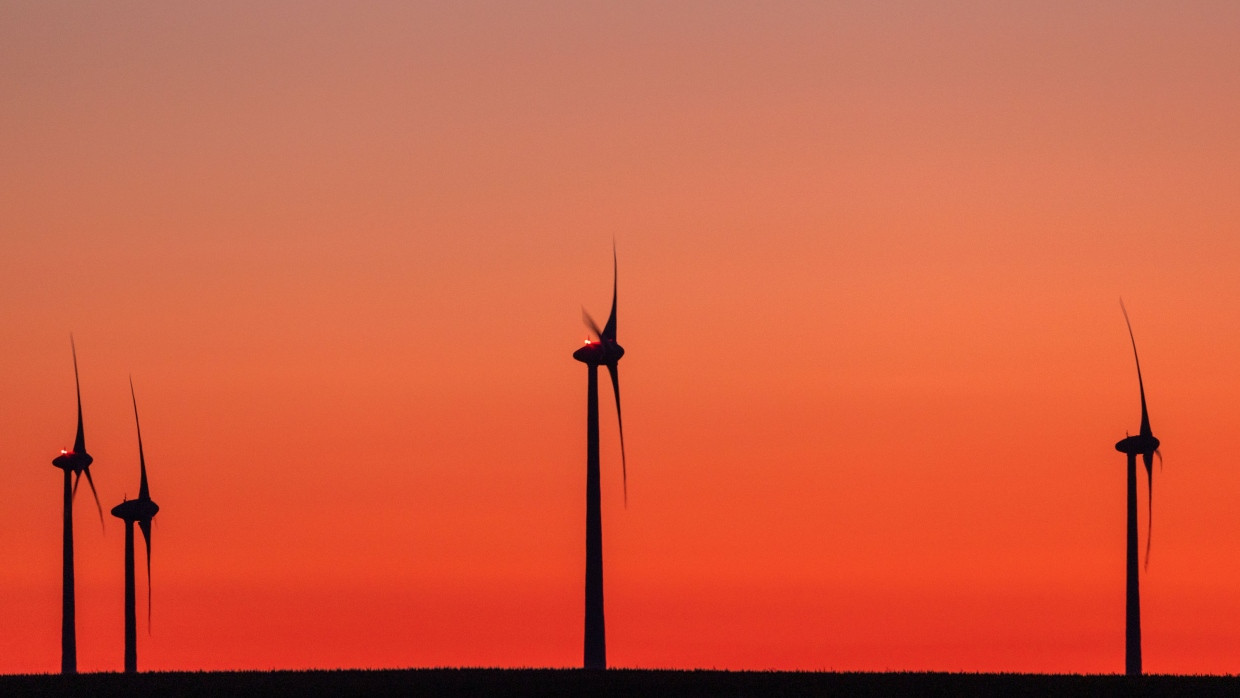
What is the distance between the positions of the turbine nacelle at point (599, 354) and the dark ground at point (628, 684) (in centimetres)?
1663

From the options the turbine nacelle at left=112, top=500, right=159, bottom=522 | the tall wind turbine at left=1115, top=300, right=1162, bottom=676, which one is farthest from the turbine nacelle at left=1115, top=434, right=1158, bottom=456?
the turbine nacelle at left=112, top=500, right=159, bottom=522

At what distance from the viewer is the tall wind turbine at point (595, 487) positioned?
11019 centimetres

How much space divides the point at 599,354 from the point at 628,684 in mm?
22404

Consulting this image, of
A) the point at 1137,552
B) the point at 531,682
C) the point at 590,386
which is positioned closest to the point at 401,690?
the point at 531,682

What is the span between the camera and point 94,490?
502 feet

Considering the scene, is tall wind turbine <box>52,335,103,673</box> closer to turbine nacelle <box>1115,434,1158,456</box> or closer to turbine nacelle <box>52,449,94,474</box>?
turbine nacelle <box>52,449,94,474</box>

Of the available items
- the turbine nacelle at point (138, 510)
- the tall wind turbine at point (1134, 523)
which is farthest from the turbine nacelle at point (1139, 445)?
the turbine nacelle at point (138, 510)

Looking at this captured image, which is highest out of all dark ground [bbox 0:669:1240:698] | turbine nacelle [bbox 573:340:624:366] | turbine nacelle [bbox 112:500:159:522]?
turbine nacelle [bbox 573:340:624:366]

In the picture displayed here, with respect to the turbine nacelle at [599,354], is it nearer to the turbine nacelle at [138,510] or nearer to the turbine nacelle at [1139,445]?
the turbine nacelle at [1139,445]

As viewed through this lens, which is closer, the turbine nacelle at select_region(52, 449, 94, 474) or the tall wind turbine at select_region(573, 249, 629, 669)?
the tall wind turbine at select_region(573, 249, 629, 669)

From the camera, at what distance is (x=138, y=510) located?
15050cm

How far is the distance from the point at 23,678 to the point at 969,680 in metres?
42.3

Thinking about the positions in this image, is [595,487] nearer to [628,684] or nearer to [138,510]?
[628,684]

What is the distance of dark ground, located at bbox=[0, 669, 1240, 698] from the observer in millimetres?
101375
